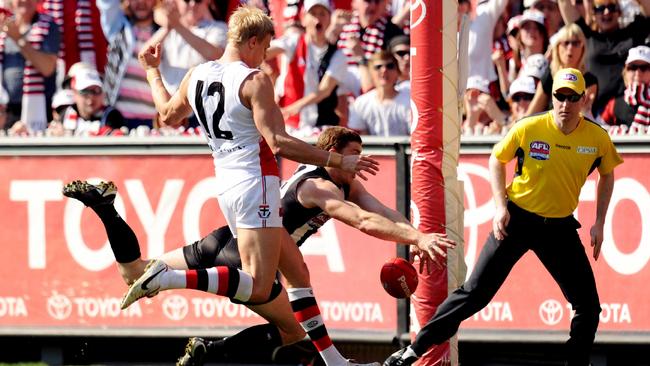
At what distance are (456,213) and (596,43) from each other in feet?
10.6

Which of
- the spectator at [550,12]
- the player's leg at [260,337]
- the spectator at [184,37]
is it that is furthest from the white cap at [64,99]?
the player's leg at [260,337]

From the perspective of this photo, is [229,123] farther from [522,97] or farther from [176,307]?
[522,97]

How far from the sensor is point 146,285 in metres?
9.10

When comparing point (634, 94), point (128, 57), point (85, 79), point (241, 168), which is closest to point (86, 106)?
point (85, 79)

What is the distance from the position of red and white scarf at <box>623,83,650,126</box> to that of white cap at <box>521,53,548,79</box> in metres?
0.77

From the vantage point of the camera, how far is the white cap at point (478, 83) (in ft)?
43.7

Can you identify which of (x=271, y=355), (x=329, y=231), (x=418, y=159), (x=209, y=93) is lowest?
(x=271, y=355)

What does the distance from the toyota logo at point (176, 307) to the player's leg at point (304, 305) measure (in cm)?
252

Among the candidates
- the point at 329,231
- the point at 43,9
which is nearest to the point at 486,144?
the point at 329,231

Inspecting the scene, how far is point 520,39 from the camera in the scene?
44.1ft

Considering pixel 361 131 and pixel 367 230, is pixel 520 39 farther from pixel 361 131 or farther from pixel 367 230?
pixel 367 230

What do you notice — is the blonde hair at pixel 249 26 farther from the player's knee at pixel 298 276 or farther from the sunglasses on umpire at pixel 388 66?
the sunglasses on umpire at pixel 388 66

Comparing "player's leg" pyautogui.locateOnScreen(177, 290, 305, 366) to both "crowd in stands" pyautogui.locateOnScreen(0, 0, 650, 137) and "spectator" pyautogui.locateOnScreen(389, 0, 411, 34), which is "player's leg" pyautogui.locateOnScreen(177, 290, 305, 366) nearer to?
"crowd in stands" pyautogui.locateOnScreen(0, 0, 650, 137)

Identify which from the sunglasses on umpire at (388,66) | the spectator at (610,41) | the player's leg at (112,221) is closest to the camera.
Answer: the player's leg at (112,221)
